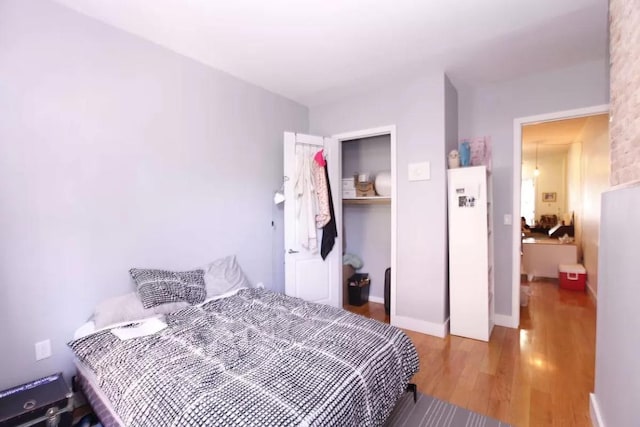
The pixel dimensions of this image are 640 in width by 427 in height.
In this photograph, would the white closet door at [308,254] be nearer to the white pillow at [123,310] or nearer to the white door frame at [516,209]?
the white pillow at [123,310]

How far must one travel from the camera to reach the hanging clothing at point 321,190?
11.2 feet

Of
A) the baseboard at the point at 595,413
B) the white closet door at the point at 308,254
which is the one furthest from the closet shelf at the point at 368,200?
the baseboard at the point at 595,413

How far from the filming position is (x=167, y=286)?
2.26 meters

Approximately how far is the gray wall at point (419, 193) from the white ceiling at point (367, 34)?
28 cm

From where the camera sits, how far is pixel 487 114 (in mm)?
3232

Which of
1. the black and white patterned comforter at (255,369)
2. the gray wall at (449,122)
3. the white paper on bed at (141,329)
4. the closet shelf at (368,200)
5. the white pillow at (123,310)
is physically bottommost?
the black and white patterned comforter at (255,369)

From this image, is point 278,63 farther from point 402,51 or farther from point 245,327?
point 245,327

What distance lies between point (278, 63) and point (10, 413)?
2946 mm

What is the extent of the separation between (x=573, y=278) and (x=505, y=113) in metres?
3.08

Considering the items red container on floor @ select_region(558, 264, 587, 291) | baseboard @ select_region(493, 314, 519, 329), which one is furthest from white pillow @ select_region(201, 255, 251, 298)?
red container on floor @ select_region(558, 264, 587, 291)

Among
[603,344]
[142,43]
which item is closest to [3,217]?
[142,43]

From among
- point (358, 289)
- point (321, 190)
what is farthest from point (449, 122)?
point (358, 289)

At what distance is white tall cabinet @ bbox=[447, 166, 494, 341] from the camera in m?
2.83

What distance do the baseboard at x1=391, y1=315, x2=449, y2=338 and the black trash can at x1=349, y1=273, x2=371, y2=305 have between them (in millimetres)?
706
